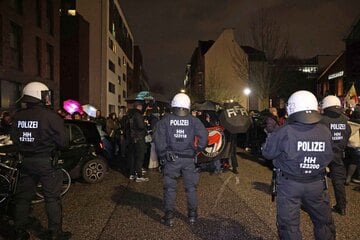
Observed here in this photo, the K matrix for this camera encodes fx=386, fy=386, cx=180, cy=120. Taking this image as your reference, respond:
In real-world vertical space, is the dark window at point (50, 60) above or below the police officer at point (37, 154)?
above

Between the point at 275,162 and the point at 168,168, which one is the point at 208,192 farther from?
the point at 275,162

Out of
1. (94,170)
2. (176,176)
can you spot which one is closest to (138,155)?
(94,170)

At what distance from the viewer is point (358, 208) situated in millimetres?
6680

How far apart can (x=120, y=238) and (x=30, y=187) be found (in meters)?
1.36

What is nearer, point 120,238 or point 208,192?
point 120,238

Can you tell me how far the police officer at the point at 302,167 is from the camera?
3941 mm

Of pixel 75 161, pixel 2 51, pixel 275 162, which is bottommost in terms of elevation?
pixel 75 161

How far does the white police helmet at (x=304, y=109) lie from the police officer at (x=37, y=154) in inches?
112

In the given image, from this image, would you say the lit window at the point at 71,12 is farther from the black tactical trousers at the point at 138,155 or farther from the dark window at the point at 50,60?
the black tactical trousers at the point at 138,155

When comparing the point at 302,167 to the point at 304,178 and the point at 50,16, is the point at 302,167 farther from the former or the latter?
the point at 50,16

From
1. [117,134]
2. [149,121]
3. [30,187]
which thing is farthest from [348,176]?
[117,134]

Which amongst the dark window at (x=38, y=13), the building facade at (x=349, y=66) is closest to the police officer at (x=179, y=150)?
the dark window at (x=38, y=13)

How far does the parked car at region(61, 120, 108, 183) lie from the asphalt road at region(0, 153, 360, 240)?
27 centimetres

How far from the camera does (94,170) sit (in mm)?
8938
